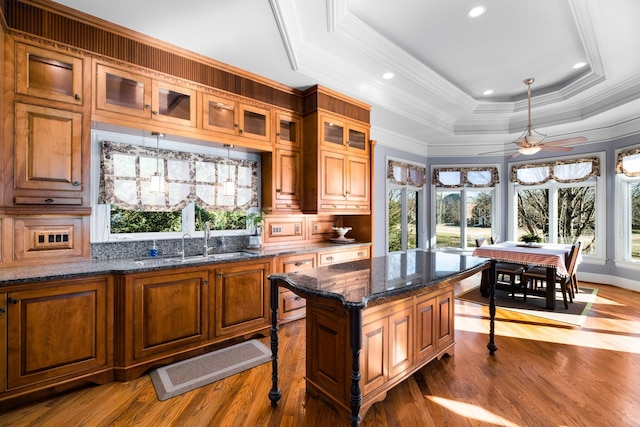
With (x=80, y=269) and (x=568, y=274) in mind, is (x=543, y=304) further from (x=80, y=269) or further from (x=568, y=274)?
(x=80, y=269)

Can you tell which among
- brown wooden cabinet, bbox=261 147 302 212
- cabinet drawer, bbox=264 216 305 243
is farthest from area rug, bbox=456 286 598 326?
brown wooden cabinet, bbox=261 147 302 212

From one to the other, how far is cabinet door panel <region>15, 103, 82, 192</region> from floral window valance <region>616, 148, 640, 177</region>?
7.44 meters

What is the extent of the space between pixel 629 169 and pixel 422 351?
5.39 meters

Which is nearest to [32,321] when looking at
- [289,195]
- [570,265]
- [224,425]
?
[224,425]

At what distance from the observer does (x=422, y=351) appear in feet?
7.59

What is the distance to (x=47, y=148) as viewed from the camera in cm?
221

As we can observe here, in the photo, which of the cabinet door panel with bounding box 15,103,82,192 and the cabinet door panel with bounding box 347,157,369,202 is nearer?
the cabinet door panel with bounding box 15,103,82,192

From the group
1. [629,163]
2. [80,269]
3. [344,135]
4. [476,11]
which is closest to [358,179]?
[344,135]

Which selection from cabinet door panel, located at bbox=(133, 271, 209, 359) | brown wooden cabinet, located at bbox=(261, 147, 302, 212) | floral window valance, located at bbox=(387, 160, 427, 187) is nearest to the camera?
cabinet door panel, located at bbox=(133, 271, 209, 359)

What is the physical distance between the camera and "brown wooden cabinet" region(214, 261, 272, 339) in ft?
9.17

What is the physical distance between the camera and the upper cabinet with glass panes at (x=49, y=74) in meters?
2.12

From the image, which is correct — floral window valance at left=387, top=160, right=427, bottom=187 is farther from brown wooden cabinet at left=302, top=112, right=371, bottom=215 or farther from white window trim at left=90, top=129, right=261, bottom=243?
white window trim at left=90, top=129, right=261, bottom=243

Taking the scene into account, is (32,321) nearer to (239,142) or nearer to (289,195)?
(239,142)

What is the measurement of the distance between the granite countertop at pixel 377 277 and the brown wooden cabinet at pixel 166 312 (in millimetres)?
1048
